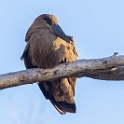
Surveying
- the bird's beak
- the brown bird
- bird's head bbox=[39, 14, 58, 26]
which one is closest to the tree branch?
the brown bird

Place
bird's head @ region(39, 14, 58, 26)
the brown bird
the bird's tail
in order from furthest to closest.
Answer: bird's head @ region(39, 14, 58, 26), the bird's tail, the brown bird

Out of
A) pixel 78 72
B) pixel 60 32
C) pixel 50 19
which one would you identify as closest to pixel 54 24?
pixel 50 19

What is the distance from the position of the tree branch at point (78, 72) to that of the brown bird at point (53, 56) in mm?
250

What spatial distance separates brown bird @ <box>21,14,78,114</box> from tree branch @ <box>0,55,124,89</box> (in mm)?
250

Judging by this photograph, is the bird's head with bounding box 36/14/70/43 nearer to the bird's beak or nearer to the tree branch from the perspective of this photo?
the bird's beak

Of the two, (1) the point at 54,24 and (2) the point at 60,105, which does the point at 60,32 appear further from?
(2) the point at 60,105

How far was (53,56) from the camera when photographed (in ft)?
13.1

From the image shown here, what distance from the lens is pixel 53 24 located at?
464cm

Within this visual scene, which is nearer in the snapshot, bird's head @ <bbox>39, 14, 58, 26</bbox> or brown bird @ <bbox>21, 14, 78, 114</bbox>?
brown bird @ <bbox>21, 14, 78, 114</bbox>

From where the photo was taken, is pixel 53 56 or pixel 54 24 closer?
pixel 53 56

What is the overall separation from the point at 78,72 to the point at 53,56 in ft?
1.74

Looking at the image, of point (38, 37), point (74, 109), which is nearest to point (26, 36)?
point (38, 37)

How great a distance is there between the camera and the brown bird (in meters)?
4.04

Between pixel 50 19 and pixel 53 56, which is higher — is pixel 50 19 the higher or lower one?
the higher one
